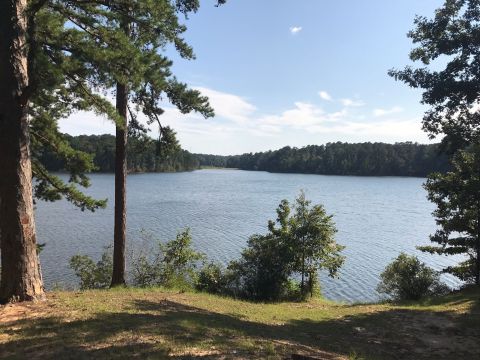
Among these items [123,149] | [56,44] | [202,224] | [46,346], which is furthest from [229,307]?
[202,224]

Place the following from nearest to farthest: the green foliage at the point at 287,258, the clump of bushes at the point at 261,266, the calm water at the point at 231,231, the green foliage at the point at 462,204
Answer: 1. the green foliage at the point at 462,204
2. the clump of bushes at the point at 261,266
3. the green foliage at the point at 287,258
4. the calm water at the point at 231,231

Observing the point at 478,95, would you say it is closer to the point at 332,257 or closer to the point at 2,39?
the point at 2,39

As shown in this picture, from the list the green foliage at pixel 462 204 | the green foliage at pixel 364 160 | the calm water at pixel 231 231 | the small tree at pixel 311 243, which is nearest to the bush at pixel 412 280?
the green foliage at pixel 462 204

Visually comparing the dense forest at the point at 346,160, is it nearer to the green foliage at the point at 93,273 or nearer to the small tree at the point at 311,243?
the green foliage at the point at 93,273

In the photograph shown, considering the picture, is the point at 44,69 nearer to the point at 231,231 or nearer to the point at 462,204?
the point at 462,204

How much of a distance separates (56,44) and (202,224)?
113ft

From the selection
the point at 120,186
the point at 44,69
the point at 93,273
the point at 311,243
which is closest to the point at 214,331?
the point at 44,69

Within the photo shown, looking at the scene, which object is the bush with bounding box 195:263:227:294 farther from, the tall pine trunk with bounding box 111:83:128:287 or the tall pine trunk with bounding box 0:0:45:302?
the tall pine trunk with bounding box 0:0:45:302

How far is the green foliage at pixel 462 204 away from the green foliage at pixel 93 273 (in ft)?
48.7

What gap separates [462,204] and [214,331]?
43.6 feet

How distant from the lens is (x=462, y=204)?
1677 cm

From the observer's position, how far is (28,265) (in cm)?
770

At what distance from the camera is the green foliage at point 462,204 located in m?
16.4

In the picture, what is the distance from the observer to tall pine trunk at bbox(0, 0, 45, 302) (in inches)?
292
